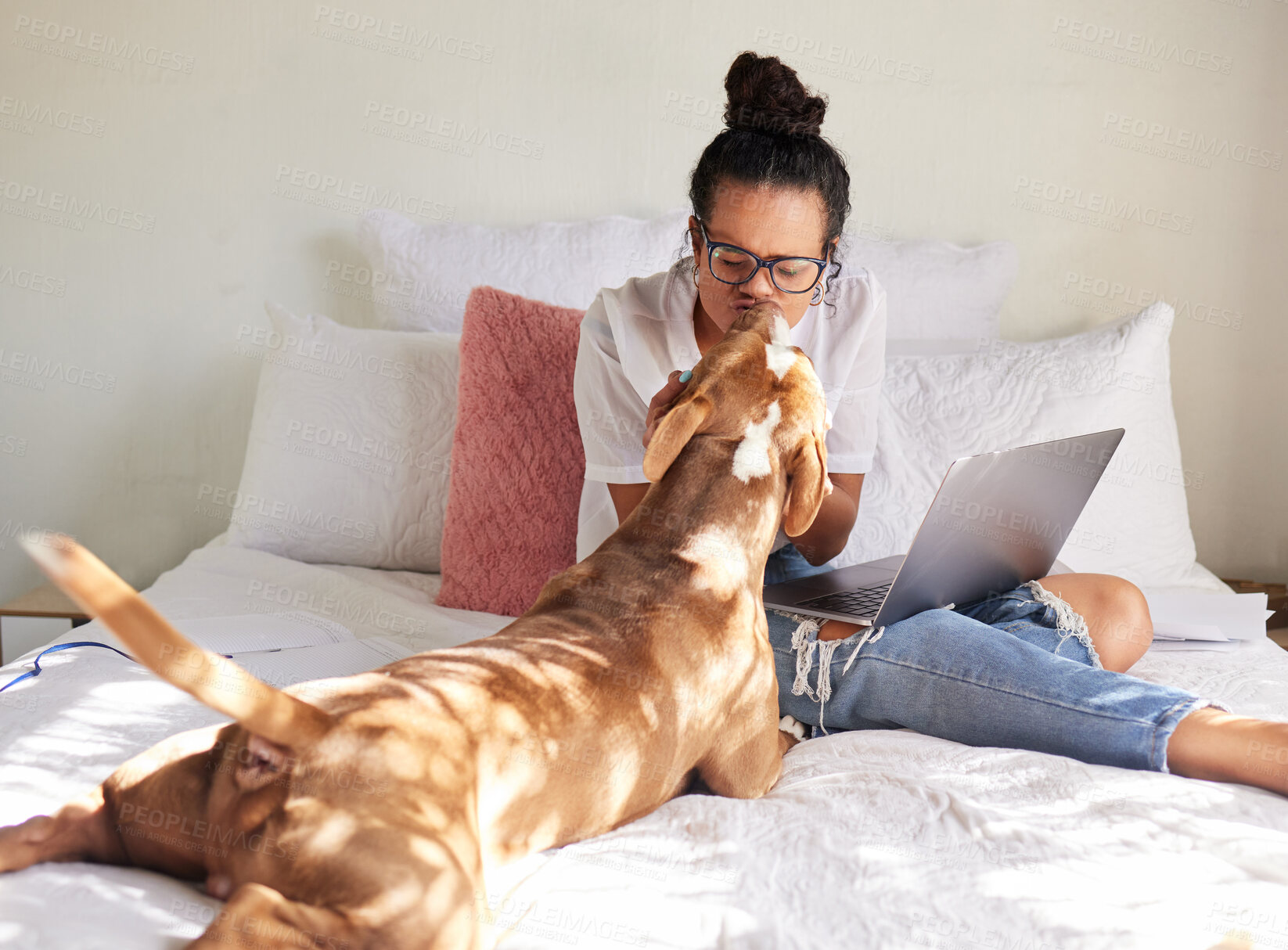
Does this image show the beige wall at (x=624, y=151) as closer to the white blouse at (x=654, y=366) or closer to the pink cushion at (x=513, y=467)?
the pink cushion at (x=513, y=467)

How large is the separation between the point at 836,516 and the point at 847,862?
0.76 meters

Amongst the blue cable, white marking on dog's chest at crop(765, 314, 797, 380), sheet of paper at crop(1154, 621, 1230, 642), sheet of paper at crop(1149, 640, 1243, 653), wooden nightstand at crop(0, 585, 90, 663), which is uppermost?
white marking on dog's chest at crop(765, 314, 797, 380)

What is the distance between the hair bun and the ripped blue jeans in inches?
31.3

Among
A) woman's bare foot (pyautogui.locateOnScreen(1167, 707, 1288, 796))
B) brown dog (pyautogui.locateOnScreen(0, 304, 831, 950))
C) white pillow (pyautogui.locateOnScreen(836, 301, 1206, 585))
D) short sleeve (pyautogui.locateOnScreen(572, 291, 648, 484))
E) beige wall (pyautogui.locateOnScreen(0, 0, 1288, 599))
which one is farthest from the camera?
beige wall (pyautogui.locateOnScreen(0, 0, 1288, 599))

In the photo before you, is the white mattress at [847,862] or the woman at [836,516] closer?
the white mattress at [847,862]

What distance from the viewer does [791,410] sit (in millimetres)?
1248

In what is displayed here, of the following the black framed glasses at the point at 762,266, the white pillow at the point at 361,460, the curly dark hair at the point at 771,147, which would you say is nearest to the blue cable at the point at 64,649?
the white pillow at the point at 361,460

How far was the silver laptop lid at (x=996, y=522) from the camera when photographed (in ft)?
4.12

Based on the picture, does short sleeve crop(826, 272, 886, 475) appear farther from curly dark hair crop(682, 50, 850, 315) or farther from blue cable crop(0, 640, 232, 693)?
blue cable crop(0, 640, 232, 693)

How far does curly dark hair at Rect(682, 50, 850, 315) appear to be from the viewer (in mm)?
1465

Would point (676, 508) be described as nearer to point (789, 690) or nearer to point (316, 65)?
point (789, 690)

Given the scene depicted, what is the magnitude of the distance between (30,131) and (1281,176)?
3390 mm

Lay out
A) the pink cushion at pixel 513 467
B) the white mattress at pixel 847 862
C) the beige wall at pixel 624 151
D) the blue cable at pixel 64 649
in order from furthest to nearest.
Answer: the beige wall at pixel 624 151
the pink cushion at pixel 513 467
the blue cable at pixel 64 649
the white mattress at pixel 847 862

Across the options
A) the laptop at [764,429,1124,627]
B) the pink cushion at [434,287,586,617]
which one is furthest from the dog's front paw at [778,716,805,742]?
the pink cushion at [434,287,586,617]
